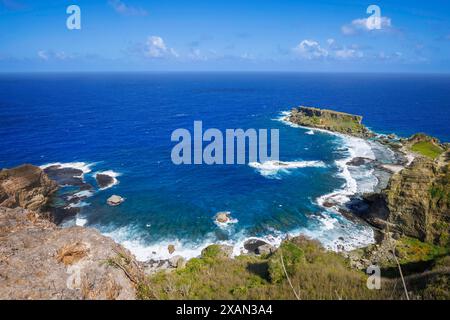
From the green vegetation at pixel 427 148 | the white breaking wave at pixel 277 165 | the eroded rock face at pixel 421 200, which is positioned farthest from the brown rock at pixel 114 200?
the green vegetation at pixel 427 148

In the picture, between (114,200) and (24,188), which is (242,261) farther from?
(24,188)

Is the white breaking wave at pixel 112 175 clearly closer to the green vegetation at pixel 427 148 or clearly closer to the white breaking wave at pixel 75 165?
the white breaking wave at pixel 75 165

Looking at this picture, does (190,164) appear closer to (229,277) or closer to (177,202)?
(177,202)

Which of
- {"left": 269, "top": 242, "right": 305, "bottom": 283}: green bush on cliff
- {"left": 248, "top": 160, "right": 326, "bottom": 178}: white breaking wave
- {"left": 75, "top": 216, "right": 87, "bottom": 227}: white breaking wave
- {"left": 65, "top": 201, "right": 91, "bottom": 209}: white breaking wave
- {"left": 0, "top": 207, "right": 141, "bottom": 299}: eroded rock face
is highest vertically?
{"left": 0, "top": 207, "right": 141, "bottom": 299}: eroded rock face

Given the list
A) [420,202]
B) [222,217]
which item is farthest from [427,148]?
[222,217]

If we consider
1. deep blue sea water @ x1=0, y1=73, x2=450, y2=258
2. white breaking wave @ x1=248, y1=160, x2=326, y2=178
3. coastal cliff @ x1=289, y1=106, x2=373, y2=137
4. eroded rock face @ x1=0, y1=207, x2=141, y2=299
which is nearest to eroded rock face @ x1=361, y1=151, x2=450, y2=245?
deep blue sea water @ x1=0, y1=73, x2=450, y2=258

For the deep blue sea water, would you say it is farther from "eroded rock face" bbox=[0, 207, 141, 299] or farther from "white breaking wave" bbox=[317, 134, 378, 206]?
"eroded rock face" bbox=[0, 207, 141, 299]
